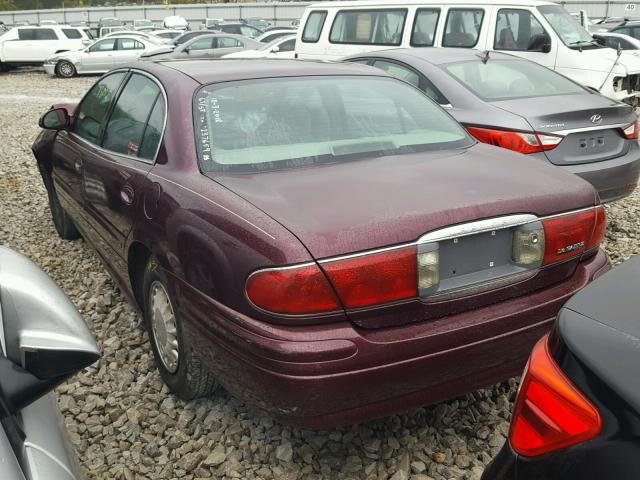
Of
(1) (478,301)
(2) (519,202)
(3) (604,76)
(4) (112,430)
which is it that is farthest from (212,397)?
(3) (604,76)

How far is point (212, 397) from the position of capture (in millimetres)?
3035

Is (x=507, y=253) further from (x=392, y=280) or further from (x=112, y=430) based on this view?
(x=112, y=430)

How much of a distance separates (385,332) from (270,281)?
441 millimetres

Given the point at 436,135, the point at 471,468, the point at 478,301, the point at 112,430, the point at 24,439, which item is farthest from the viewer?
the point at 436,135

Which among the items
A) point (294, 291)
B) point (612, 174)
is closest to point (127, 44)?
point (612, 174)

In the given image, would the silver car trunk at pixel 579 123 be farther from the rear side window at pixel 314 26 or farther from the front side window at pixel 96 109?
the rear side window at pixel 314 26

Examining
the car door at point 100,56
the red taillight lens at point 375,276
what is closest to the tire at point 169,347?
the red taillight lens at point 375,276

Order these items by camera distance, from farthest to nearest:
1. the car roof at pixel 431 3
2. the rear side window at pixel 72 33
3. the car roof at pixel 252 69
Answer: the rear side window at pixel 72 33
the car roof at pixel 431 3
the car roof at pixel 252 69

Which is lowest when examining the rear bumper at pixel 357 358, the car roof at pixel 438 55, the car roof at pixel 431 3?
the rear bumper at pixel 357 358

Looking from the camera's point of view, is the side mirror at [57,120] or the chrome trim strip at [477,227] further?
the side mirror at [57,120]

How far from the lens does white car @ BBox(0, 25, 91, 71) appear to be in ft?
75.6

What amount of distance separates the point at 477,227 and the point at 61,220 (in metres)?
4.01

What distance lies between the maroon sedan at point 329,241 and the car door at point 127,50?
62.5 feet

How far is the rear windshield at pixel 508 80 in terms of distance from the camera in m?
5.37
